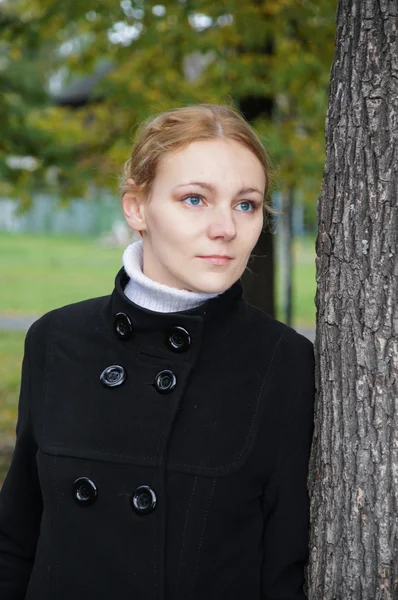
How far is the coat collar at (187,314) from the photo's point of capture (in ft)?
6.68

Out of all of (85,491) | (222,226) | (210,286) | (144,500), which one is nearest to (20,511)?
(85,491)

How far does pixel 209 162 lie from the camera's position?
198 centimetres

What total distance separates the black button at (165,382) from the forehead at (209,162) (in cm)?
47

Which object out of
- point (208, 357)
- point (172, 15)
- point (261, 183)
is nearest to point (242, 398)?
point (208, 357)

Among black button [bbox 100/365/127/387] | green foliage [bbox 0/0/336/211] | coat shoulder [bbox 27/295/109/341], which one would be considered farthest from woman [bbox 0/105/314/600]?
green foliage [bbox 0/0/336/211]

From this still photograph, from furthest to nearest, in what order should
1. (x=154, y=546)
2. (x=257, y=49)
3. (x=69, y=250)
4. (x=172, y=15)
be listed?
(x=69, y=250) < (x=257, y=49) < (x=172, y=15) < (x=154, y=546)

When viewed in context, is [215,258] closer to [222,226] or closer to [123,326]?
[222,226]

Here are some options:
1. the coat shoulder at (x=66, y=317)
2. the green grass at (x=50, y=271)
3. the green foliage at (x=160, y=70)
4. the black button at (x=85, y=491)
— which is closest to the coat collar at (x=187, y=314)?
the coat shoulder at (x=66, y=317)

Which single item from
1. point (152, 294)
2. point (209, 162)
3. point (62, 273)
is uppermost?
→ point (62, 273)

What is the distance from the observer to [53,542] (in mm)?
2055

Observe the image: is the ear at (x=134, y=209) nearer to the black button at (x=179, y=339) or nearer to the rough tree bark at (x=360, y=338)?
the black button at (x=179, y=339)

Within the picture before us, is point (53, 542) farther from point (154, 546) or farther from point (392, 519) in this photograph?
point (392, 519)

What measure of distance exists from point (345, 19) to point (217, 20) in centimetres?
465

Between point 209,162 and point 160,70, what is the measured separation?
209 inches
